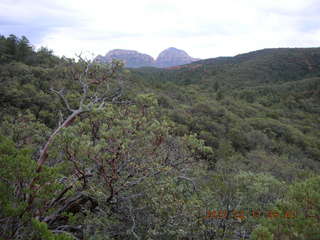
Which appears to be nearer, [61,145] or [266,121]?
[61,145]

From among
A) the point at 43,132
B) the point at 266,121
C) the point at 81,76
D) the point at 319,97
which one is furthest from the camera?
the point at 319,97

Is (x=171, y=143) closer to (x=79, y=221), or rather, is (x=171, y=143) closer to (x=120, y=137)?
(x=120, y=137)

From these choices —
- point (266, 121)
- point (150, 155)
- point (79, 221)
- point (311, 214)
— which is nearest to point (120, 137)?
point (150, 155)

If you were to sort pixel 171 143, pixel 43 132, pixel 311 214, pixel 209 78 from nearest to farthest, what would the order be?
pixel 311 214 → pixel 171 143 → pixel 43 132 → pixel 209 78

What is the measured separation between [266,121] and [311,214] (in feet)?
83.9

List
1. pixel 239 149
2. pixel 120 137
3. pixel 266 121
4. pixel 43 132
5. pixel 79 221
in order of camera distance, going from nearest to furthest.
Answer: pixel 120 137 → pixel 79 221 → pixel 43 132 → pixel 239 149 → pixel 266 121

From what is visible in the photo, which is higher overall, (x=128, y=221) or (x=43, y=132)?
(x=43, y=132)

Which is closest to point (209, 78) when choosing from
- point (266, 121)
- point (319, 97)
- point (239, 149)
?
point (319, 97)

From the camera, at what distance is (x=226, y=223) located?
16.4 ft

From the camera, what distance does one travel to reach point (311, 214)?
143 inches

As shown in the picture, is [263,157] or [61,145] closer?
[61,145]

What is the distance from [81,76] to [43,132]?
2.60 metres

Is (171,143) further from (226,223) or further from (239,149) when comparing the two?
(239,149)

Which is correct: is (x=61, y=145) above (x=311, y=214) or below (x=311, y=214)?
above
